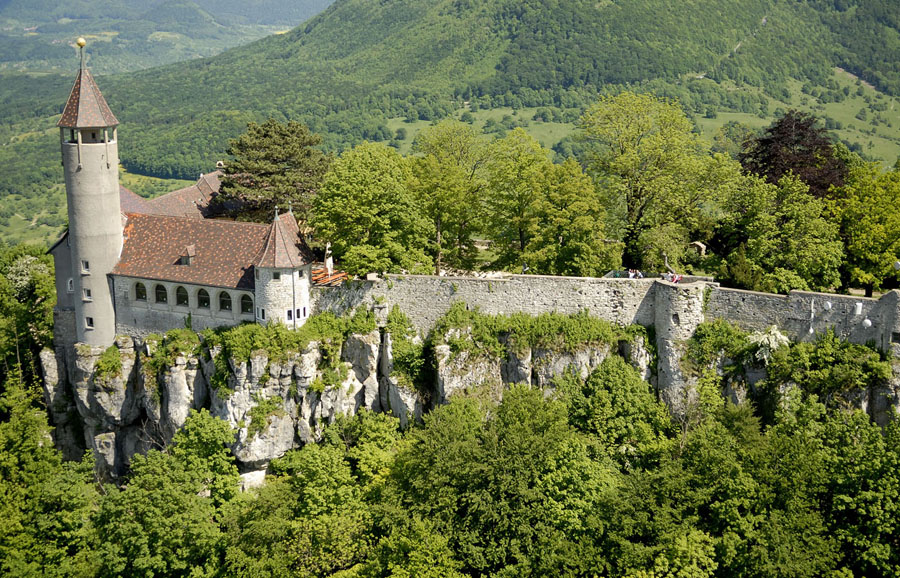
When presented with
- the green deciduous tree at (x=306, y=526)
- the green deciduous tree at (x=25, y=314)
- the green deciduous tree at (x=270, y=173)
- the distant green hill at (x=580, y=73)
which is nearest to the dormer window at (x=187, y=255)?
the green deciduous tree at (x=270, y=173)

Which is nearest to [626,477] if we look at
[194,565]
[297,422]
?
[297,422]

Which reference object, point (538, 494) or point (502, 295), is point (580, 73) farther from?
point (538, 494)

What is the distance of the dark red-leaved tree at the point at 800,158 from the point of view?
47.2m

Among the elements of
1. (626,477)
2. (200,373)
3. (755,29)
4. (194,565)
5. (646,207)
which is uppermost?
(755,29)

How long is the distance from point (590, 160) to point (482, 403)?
1479 cm

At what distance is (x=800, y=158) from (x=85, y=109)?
33.8 meters

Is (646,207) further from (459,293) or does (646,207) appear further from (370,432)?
(370,432)

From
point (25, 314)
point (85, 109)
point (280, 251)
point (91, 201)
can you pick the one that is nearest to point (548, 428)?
point (280, 251)

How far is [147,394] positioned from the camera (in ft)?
146

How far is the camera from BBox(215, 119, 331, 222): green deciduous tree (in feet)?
167

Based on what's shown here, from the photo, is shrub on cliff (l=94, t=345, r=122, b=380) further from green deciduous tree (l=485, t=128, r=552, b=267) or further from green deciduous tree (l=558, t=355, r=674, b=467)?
green deciduous tree (l=558, t=355, r=674, b=467)

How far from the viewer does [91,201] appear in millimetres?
44719

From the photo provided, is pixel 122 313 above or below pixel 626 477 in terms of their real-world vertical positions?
above

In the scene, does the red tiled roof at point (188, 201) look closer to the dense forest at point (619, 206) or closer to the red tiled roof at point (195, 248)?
the dense forest at point (619, 206)
